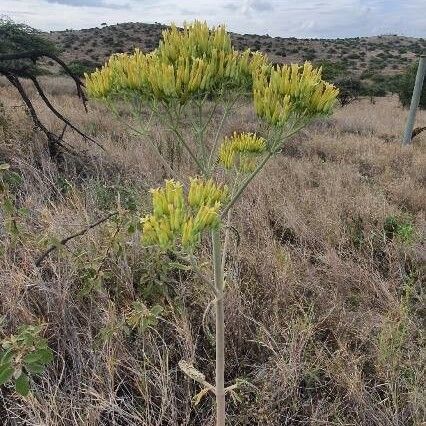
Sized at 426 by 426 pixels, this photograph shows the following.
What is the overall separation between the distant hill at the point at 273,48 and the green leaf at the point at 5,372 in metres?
34.5

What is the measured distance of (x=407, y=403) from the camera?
6.92 feet

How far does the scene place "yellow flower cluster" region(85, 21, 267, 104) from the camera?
1372 millimetres

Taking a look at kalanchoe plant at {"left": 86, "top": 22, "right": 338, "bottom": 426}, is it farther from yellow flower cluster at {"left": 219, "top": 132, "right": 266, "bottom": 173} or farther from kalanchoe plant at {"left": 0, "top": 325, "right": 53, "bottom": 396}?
kalanchoe plant at {"left": 0, "top": 325, "right": 53, "bottom": 396}

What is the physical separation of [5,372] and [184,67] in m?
A: 1.14

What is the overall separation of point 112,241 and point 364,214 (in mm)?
2529

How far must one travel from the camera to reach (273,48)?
5156 cm

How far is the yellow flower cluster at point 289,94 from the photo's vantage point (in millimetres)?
1382

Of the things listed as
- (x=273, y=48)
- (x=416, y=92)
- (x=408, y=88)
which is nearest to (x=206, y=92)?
(x=416, y=92)

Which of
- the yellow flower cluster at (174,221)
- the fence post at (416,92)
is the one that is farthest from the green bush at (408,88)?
the yellow flower cluster at (174,221)

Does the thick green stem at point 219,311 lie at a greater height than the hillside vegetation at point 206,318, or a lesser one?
greater

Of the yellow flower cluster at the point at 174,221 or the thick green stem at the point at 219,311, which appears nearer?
the yellow flower cluster at the point at 174,221

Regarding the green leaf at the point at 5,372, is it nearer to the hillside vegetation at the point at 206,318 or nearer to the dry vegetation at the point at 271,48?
the hillside vegetation at the point at 206,318

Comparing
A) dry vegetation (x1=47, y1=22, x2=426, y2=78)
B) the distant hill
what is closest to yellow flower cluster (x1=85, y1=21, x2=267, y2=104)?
the distant hill

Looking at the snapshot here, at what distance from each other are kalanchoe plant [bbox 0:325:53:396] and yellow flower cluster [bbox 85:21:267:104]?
0.91 metres
